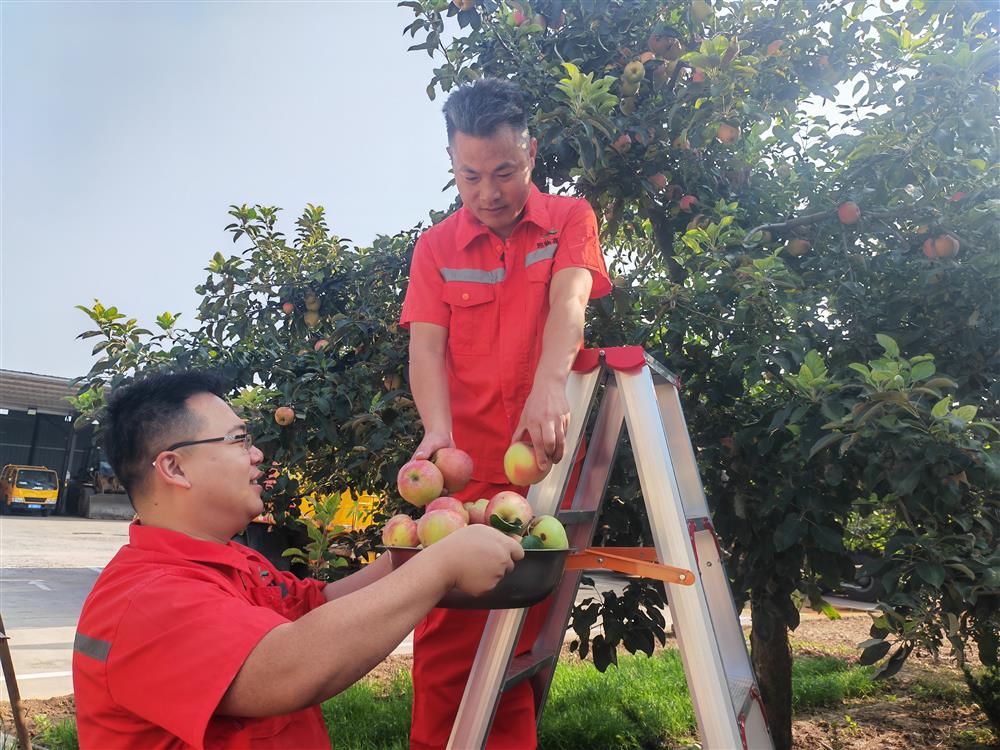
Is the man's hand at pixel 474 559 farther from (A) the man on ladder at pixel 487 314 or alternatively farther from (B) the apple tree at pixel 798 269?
(B) the apple tree at pixel 798 269

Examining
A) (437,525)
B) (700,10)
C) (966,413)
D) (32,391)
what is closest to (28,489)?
(32,391)

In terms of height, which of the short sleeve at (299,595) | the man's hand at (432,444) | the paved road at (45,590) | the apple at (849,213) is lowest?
the paved road at (45,590)

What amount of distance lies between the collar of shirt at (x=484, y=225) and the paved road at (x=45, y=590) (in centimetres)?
404

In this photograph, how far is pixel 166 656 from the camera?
126cm

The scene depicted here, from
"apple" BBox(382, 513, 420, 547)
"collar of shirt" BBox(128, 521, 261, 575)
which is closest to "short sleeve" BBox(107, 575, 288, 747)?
"collar of shirt" BBox(128, 521, 261, 575)

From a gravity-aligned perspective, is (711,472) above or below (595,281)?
below

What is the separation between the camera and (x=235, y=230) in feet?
16.2

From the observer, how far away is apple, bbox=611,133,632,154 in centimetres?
323

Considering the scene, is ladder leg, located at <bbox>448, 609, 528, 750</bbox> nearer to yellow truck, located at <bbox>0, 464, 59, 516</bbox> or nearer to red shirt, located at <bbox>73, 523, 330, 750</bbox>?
red shirt, located at <bbox>73, 523, 330, 750</bbox>

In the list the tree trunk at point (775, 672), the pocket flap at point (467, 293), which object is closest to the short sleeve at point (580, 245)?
the pocket flap at point (467, 293)

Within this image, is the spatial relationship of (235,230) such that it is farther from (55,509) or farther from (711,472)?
(55,509)

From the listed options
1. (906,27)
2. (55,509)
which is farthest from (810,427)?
(55,509)

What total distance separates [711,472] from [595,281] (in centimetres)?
91

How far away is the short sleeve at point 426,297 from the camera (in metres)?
2.40
